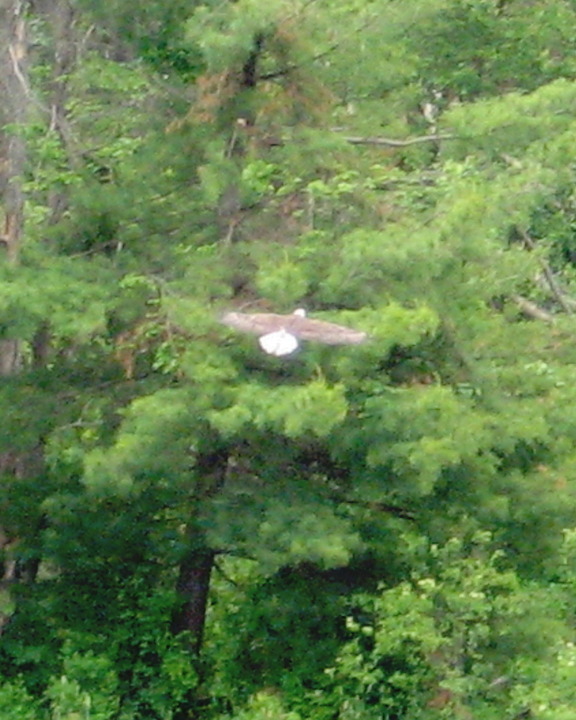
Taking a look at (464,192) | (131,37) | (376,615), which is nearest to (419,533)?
(376,615)

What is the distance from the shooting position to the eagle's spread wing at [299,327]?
26.2ft

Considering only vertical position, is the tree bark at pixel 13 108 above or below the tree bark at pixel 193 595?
above

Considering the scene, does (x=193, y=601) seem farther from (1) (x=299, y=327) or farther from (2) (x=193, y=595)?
(1) (x=299, y=327)

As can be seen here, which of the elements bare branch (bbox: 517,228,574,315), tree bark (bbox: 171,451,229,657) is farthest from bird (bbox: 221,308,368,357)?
bare branch (bbox: 517,228,574,315)

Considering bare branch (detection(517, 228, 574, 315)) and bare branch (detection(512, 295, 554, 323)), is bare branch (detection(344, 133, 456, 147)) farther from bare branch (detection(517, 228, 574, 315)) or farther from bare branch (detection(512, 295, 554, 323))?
bare branch (detection(517, 228, 574, 315))

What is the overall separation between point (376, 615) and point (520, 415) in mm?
1827

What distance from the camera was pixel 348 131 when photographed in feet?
33.1

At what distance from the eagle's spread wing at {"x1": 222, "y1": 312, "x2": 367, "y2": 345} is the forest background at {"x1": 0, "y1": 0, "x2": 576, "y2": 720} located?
0.21 metres

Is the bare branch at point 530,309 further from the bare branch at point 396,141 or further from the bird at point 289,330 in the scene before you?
the bird at point 289,330

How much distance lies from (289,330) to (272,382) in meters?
0.62

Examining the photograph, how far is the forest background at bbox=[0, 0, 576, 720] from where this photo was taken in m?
8.66

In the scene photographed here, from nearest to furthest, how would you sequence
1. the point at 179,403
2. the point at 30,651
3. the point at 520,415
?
the point at 179,403 → the point at 520,415 → the point at 30,651

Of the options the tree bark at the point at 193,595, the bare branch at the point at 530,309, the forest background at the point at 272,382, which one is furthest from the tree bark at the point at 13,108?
the bare branch at the point at 530,309

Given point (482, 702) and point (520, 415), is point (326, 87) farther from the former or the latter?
point (482, 702)
